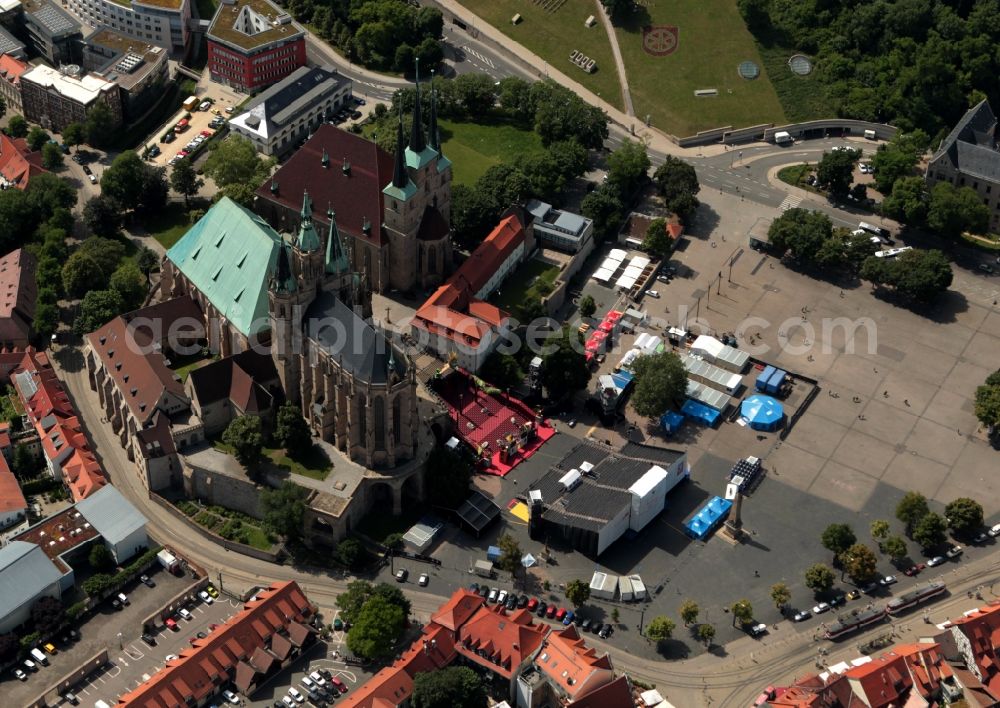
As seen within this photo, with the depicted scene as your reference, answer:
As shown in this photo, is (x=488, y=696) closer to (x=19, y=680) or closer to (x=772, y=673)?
(x=772, y=673)

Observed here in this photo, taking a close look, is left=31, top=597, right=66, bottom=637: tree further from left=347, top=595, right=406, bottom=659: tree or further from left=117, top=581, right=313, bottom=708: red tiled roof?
left=347, top=595, right=406, bottom=659: tree

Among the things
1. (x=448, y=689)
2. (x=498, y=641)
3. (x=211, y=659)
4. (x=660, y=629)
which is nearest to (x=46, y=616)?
(x=211, y=659)

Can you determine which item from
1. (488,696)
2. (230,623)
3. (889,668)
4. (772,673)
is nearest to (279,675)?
(230,623)

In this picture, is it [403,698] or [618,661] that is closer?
[403,698]

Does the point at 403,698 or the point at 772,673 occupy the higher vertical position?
the point at 403,698

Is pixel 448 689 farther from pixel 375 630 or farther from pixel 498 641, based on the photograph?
pixel 375 630
